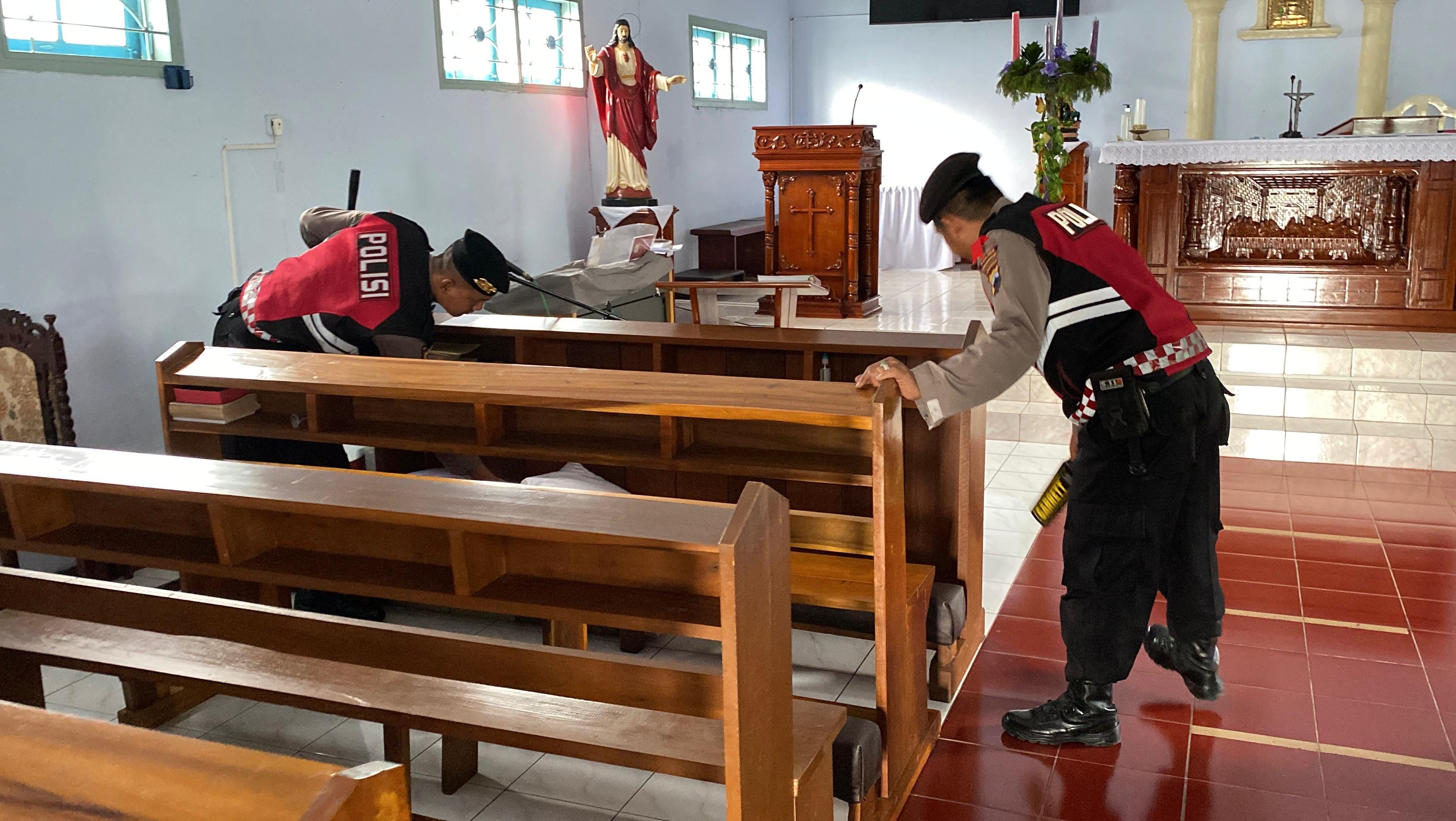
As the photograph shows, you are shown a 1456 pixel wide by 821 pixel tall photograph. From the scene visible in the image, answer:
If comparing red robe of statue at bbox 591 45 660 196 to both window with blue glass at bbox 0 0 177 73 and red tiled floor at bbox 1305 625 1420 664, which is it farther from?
red tiled floor at bbox 1305 625 1420 664

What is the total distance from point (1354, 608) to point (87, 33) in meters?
5.01

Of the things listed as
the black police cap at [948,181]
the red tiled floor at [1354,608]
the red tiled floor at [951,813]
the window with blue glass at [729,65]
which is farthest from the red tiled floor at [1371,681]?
the window with blue glass at [729,65]

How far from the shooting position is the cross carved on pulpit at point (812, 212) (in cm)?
748

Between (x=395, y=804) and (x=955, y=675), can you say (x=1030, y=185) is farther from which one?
(x=395, y=804)

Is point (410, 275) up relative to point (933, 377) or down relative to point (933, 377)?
up

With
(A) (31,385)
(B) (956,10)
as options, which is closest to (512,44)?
(A) (31,385)

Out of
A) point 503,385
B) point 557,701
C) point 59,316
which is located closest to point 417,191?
point 59,316

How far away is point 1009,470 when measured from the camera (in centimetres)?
513

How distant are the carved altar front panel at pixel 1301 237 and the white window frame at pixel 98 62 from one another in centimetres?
501

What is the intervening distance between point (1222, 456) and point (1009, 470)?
103 centimetres

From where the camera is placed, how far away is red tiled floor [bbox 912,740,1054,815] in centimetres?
251

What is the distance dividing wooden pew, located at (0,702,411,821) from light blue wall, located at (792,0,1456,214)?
32.1 feet

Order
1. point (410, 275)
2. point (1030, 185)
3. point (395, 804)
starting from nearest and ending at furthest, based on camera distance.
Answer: point (395, 804), point (410, 275), point (1030, 185)

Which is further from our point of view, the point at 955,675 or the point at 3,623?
the point at 955,675
